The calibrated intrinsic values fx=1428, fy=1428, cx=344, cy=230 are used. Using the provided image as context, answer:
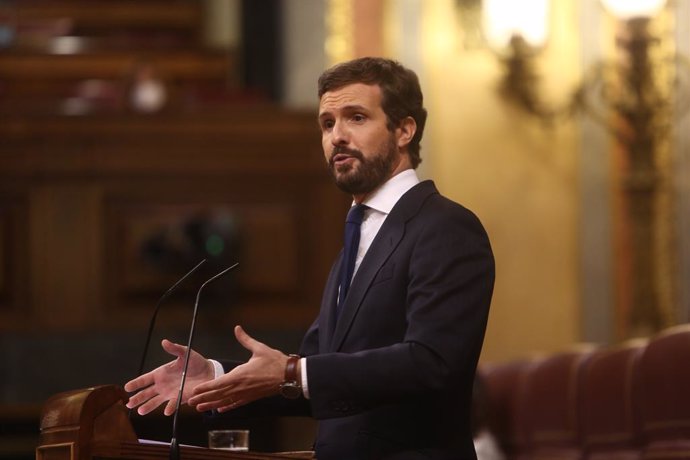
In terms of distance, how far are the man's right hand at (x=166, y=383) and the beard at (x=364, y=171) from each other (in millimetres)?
323

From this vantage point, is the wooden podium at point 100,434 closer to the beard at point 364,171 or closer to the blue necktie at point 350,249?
the blue necktie at point 350,249

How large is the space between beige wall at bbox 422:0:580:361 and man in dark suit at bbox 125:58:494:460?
3.55m

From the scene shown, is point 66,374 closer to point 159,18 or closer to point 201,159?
point 201,159

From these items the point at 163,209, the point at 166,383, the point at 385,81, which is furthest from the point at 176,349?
the point at 163,209

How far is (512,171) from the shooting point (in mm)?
5660

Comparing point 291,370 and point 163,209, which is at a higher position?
point 291,370

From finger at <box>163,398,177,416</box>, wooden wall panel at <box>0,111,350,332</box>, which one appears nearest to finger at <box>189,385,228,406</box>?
finger at <box>163,398,177,416</box>

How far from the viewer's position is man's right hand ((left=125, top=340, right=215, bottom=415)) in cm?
190

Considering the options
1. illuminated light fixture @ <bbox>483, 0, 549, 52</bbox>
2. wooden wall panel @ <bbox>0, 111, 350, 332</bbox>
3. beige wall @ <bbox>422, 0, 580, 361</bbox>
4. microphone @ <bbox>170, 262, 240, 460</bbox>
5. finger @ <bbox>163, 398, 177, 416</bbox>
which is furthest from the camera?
beige wall @ <bbox>422, 0, 580, 361</bbox>

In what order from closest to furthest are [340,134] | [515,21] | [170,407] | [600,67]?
[170,407], [340,134], [515,21], [600,67]

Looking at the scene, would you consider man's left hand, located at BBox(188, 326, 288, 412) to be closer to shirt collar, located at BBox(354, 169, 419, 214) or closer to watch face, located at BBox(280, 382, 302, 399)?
watch face, located at BBox(280, 382, 302, 399)

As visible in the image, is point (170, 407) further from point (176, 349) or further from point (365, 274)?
point (365, 274)

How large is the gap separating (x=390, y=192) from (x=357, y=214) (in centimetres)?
6

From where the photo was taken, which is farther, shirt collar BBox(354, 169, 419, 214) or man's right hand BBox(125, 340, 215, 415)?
shirt collar BBox(354, 169, 419, 214)
